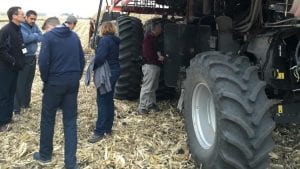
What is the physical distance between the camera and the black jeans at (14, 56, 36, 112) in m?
8.71

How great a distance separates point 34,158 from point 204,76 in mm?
2455

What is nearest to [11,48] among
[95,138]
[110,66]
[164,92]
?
[110,66]

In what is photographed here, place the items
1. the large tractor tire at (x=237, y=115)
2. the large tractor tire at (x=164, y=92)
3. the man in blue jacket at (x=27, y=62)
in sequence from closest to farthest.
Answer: the large tractor tire at (x=237, y=115), the man in blue jacket at (x=27, y=62), the large tractor tire at (x=164, y=92)

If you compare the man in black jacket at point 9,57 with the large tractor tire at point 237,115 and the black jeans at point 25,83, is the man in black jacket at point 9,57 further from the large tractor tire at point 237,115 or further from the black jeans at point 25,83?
the large tractor tire at point 237,115

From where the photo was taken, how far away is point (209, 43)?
269 inches

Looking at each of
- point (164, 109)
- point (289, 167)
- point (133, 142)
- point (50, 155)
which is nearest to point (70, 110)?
point (50, 155)

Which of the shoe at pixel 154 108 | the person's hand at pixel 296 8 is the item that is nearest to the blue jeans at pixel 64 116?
the person's hand at pixel 296 8

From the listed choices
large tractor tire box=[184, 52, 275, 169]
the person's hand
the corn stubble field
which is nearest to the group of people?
the corn stubble field

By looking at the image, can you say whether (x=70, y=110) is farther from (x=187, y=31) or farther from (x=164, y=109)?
(x=164, y=109)

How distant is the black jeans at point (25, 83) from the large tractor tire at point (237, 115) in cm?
438

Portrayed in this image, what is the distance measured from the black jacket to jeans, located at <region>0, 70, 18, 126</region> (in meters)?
0.13

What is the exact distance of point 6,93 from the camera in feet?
25.3

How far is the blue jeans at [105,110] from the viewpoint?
274 inches

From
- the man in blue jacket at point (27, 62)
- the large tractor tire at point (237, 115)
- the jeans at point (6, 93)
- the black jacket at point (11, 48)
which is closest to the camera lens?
the large tractor tire at point (237, 115)
